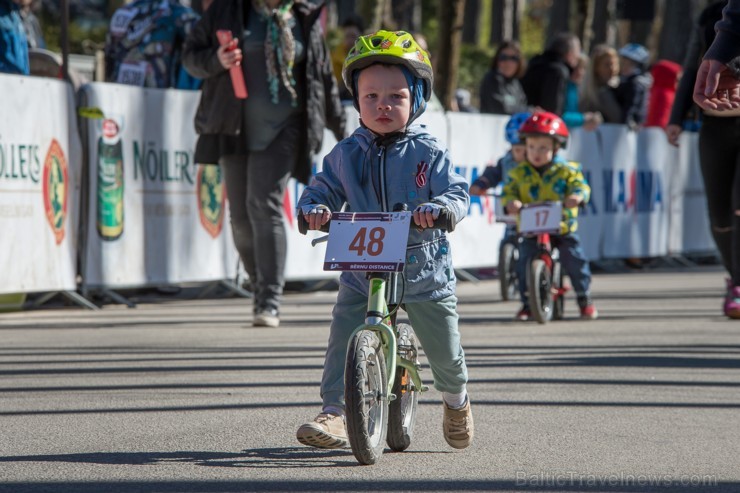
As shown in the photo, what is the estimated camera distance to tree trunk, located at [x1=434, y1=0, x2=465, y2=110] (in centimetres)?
2234

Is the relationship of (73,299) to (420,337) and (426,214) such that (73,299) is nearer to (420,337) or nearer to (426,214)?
(420,337)

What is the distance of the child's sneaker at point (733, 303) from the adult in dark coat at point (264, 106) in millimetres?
3091

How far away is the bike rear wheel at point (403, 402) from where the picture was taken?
17.6 feet

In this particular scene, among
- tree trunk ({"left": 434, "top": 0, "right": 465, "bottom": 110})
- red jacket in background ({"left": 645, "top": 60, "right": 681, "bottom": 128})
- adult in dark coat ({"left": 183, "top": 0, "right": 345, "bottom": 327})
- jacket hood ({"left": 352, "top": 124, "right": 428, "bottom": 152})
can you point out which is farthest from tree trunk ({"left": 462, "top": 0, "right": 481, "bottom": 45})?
jacket hood ({"left": 352, "top": 124, "right": 428, "bottom": 152})

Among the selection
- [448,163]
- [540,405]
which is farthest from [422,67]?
[540,405]

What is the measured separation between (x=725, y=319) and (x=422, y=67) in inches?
231

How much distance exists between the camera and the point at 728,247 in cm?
1059

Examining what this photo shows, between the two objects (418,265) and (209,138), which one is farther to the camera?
(209,138)

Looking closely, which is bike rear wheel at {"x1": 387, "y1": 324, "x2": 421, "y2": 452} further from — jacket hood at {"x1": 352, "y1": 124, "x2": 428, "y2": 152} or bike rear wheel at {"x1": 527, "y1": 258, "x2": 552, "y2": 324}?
bike rear wheel at {"x1": 527, "y1": 258, "x2": 552, "y2": 324}

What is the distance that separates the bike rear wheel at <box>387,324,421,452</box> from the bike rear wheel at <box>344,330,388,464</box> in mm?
180

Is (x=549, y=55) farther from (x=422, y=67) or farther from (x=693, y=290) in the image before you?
(x=422, y=67)

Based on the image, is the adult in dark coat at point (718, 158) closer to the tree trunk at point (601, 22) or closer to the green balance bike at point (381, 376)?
the green balance bike at point (381, 376)

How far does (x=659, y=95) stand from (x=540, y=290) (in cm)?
780

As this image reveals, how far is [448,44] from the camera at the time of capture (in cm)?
2267
